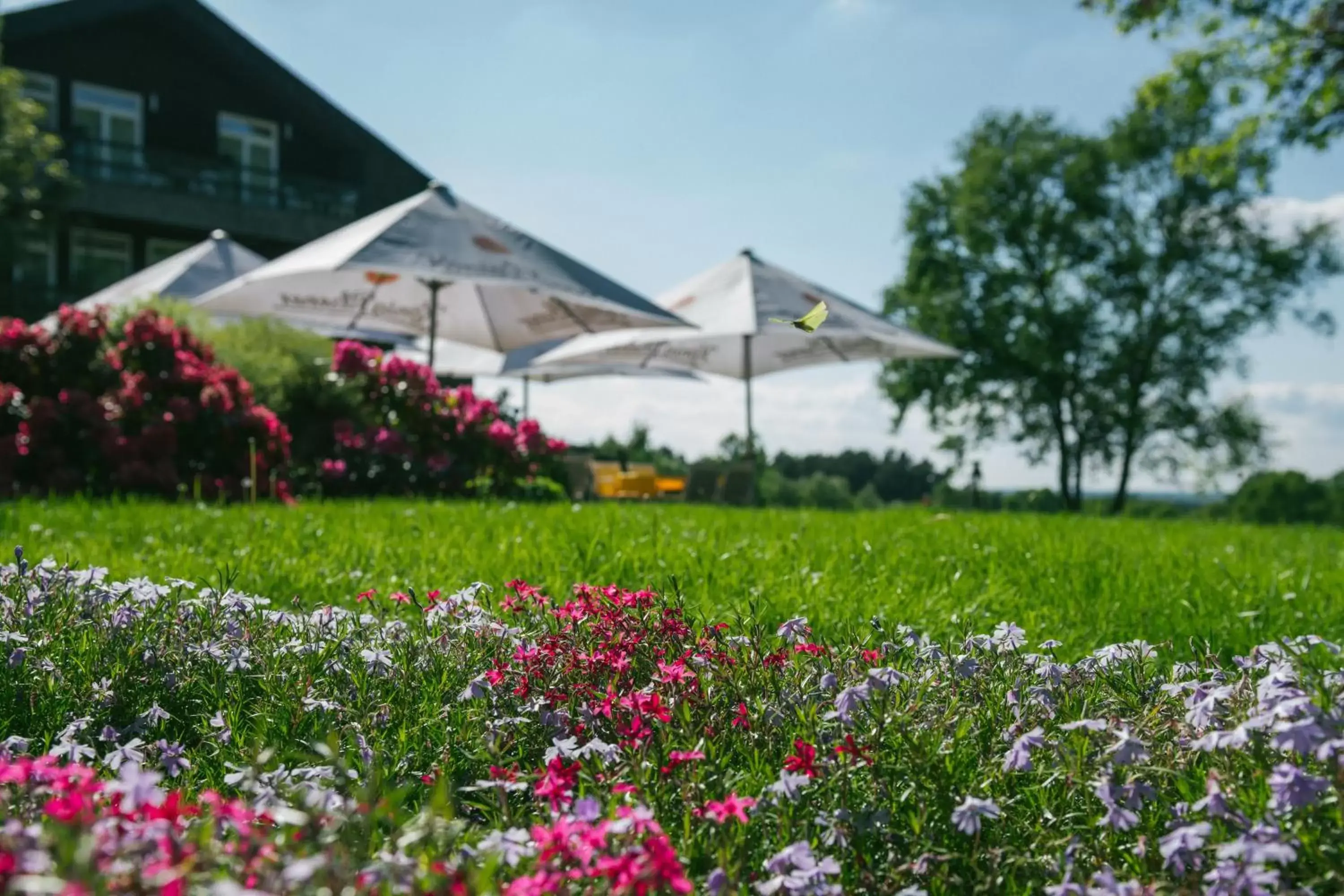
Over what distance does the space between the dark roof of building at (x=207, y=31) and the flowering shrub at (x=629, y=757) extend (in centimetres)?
2464

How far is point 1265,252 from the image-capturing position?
28.5m

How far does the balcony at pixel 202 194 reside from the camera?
2355 centimetres

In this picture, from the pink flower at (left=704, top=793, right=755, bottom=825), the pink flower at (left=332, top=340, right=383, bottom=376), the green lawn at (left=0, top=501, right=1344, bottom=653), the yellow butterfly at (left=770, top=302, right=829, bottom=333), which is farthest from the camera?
the pink flower at (left=332, top=340, right=383, bottom=376)

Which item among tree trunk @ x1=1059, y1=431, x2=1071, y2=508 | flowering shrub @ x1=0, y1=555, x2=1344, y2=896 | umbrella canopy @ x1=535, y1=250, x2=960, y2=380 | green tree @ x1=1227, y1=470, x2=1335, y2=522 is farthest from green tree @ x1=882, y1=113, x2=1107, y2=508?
flowering shrub @ x1=0, y1=555, x2=1344, y2=896

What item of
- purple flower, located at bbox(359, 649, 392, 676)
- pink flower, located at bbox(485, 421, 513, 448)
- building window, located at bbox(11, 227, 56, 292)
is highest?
building window, located at bbox(11, 227, 56, 292)

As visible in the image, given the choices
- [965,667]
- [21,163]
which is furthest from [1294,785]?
[21,163]

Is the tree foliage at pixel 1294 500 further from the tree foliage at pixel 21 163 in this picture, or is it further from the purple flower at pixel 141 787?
the tree foliage at pixel 21 163

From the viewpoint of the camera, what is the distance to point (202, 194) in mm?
24438

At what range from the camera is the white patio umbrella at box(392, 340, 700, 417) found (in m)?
18.0

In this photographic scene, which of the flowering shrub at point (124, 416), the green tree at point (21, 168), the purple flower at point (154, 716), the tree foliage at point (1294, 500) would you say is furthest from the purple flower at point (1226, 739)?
the green tree at point (21, 168)

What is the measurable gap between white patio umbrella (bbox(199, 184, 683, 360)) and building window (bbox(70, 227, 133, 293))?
43.3 ft

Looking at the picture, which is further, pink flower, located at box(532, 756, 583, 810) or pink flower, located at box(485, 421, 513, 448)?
pink flower, located at box(485, 421, 513, 448)

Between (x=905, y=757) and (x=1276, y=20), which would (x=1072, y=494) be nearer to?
(x=1276, y=20)

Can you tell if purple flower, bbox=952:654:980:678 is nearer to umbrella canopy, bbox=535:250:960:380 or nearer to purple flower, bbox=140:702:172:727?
purple flower, bbox=140:702:172:727
